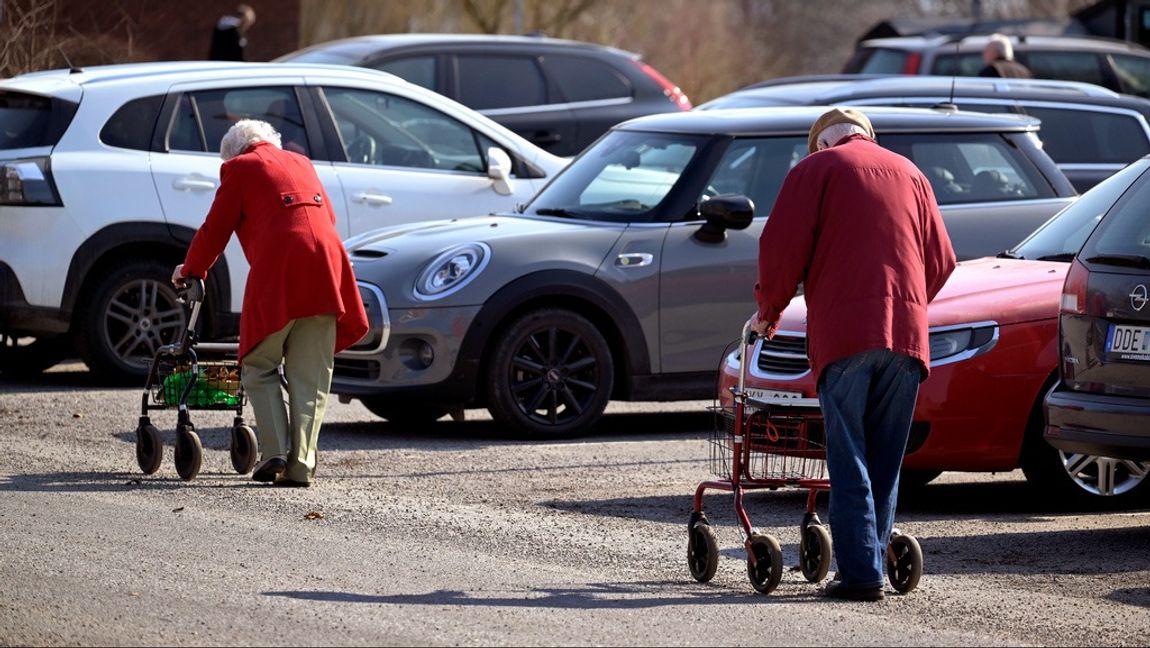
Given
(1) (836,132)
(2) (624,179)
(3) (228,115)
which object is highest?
(1) (836,132)

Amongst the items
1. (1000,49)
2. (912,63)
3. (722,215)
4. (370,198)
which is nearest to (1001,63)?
(1000,49)

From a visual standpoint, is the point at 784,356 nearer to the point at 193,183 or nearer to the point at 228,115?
the point at 193,183

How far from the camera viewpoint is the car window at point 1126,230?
784cm

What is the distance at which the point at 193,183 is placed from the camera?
12430 mm

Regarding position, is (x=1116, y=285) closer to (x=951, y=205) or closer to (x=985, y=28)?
(x=951, y=205)

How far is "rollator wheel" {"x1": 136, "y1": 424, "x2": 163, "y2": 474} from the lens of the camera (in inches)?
362

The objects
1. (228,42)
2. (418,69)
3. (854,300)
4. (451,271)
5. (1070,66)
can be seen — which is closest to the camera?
(854,300)

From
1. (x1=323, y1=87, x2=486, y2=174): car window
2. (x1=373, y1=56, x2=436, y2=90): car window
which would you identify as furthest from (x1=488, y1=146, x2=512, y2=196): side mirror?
(x1=373, y1=56, x2=436, y2=90): car window

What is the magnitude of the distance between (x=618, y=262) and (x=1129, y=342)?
372 cm

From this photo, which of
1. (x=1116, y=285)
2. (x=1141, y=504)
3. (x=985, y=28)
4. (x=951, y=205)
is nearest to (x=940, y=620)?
(x=1116, y=285)

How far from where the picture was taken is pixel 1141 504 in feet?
29.7

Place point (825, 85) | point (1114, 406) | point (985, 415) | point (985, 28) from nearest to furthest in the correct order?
point (1114, 406) < point (985, 415) < point (825, 85) < point (985, 28)

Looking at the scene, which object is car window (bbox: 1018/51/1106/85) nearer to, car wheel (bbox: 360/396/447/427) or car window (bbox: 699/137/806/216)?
car window (bbox: 699/137/806/216)

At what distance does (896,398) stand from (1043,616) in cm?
87
